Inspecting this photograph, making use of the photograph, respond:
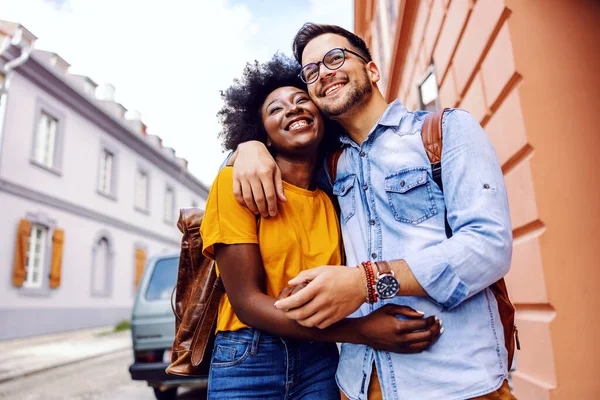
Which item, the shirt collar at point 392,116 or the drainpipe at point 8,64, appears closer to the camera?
the shirt collar at point 392,116

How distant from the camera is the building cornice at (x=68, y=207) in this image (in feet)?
39.1

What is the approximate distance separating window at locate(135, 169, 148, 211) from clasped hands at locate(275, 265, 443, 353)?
19.0 metres

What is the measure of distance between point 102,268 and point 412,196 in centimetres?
1655

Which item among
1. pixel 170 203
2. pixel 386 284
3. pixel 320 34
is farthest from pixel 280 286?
pixel 170 203

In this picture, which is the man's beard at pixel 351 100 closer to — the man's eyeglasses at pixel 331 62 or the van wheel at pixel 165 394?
the man's eyeglasses at pixel 331 62

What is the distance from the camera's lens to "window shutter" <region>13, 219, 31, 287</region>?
11.6 meters

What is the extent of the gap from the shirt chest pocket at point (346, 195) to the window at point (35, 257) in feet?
43.9

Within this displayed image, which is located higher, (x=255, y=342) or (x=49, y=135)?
(x=49, y=135)

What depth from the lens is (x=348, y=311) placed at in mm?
1237

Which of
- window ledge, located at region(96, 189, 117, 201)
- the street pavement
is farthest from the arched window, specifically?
the street pavement

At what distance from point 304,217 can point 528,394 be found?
216 cm

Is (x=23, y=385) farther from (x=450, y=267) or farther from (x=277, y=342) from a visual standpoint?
(x=450, y=267)

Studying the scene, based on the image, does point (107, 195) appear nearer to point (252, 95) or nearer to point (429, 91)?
point (429, 91)

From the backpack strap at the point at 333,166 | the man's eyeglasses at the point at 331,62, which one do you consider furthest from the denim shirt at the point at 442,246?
the man's eyeglasses at the point at 331,62
